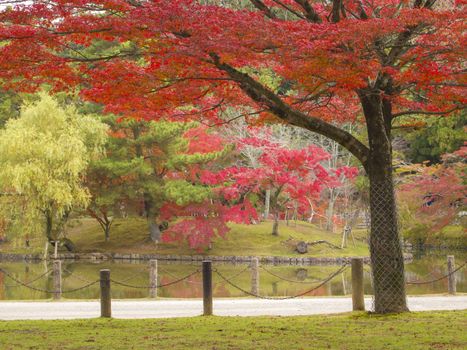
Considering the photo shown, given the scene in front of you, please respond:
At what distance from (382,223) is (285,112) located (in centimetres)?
199

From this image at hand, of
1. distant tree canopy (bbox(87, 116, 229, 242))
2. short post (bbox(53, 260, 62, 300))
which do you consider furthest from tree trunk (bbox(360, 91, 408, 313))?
distant tree canopy (bbox(87, 116, 229, 242))

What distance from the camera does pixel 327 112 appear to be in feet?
38.2

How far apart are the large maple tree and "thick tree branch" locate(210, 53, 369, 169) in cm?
1

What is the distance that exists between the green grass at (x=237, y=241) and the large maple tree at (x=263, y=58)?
1903 centimetres

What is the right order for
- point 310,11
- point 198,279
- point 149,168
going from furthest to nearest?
point 149,168, point 198,279, point 310,11

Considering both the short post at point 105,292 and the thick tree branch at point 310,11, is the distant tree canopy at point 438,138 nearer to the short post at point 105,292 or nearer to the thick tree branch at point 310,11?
the thick tree branch at point 310,11

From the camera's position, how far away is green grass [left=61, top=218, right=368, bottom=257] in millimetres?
29469

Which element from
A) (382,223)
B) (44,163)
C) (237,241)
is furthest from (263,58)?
Answer: (237,241)

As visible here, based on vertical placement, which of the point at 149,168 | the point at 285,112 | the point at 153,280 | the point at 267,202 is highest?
the point at 149,168

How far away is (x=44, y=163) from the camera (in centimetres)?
2738

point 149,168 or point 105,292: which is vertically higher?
point 149,168

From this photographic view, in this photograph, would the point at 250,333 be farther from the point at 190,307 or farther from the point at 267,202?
the point at 267,202

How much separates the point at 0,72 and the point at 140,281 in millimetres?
13915

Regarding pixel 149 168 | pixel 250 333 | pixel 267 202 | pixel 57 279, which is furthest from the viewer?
pixel 267 202
